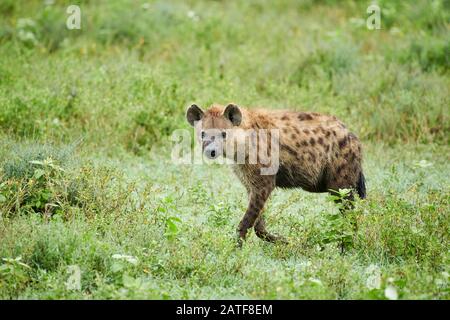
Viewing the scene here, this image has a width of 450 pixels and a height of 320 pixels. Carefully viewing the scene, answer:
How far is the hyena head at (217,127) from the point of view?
5.89 meters

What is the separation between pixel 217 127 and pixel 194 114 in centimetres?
31

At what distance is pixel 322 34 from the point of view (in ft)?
36.1

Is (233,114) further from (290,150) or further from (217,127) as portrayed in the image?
(290,150)

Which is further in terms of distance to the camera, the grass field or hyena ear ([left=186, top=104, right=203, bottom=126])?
hyena ear ([left=186, top=104, right=203, bottom=126])

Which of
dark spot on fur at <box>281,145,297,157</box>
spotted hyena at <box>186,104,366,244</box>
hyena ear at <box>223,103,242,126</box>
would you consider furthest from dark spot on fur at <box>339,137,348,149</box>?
hyena ear at <box>223,103,242,126</box>

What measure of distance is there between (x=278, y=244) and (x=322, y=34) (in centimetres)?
611

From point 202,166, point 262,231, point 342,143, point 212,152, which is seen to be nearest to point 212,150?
→ point 212,152

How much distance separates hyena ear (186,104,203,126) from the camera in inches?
241

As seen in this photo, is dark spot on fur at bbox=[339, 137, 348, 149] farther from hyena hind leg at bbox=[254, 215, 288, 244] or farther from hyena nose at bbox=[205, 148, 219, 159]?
hyena nose at bbox=[205, 148, 219, 159]

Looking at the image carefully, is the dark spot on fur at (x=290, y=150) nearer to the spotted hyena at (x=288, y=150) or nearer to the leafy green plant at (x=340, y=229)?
the spotted hyena at (x=288, y=150)

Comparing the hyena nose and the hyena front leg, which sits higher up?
the hyena nose

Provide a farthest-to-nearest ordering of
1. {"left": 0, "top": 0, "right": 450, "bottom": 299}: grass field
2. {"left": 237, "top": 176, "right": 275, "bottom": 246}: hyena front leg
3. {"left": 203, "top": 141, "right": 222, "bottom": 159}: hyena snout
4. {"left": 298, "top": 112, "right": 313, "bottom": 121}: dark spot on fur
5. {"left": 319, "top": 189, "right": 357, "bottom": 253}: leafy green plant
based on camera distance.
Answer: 1. {"left": 298, "top": 112, "right": 313, "bottom": 121}: dark spot on fur
2. {"left": 203, "top": 141, "right": 222, "bottom": 159}: hyena snout
3. {"left": 237, "top": 176, "right": 275, "bottom": 246}: hyena front leg
4. {"left": 319, "top": 189, "right": 357, "bottom": 253}: leafy green plant
5. {"left": 0, "top": 0, "right": 450, "bottom": 299}: grass field
